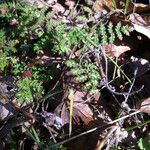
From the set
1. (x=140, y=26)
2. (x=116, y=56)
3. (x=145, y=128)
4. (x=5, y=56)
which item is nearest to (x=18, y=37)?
(x=5, y=56)

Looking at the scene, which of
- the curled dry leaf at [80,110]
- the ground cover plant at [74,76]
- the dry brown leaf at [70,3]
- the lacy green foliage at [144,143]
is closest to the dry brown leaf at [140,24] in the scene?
the ground cover plant at [74,76]

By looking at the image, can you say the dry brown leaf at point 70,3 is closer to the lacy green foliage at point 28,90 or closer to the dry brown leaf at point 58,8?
the dry brown leaf at point 58,8

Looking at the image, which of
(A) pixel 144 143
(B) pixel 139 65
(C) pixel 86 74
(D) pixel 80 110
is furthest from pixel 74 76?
(A) pixel 144 143

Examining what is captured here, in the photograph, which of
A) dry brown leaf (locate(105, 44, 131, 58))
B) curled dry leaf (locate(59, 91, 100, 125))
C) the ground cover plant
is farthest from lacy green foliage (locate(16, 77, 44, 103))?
dry brown leaf (locate(105, 44, 131, 58))

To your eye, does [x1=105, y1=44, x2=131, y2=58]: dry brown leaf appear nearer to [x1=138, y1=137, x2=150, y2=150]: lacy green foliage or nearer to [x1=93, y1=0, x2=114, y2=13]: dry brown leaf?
[x1=93, y1=0, x2=114, y2=13]: dry brown leaf

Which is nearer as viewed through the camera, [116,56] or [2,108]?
[2,108]

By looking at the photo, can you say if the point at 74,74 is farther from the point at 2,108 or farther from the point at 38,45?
the point at 2,108
